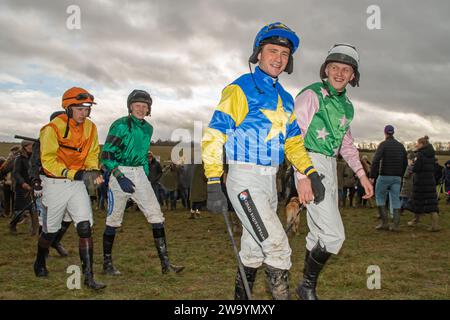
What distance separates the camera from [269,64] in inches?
151

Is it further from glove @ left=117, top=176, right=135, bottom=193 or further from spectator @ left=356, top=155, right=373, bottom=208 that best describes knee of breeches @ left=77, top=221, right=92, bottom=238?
spectator @ left=356, top=155, right=373, bottom=208

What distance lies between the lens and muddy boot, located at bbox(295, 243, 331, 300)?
448 cm

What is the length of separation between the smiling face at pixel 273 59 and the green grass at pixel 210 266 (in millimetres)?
2733

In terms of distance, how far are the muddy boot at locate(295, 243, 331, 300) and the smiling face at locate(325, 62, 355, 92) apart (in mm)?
1745

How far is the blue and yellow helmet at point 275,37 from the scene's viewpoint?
3820 millimetres

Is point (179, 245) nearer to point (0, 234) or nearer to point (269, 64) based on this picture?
point (0, 234)

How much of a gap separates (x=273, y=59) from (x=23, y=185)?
27.3 ft

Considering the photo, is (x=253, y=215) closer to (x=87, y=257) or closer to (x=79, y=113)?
(x=87, y=257)

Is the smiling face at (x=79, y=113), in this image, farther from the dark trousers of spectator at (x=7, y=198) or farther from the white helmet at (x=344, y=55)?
the dark trousers of spectator at (x=7, y=198)

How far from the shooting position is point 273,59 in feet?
12.6

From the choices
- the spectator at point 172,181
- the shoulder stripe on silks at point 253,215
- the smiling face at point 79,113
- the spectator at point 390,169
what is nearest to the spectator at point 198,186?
the spectator at point 172,181

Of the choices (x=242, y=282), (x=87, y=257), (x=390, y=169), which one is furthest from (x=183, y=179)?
(x=242, y=282)

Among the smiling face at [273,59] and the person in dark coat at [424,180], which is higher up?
the smiling face at [273,59]
